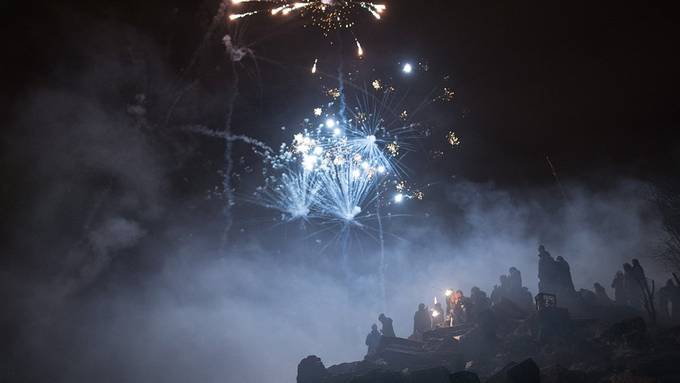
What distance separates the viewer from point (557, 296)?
3891cm

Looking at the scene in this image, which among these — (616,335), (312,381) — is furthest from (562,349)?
(312,381)

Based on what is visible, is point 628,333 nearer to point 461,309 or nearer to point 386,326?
point 461,309

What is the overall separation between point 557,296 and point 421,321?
1620cm

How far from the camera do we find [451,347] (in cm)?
3666

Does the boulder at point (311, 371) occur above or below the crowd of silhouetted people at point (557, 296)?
below

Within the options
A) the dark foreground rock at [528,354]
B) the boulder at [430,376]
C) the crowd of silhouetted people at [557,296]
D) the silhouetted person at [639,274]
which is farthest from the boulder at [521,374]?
the silhouetted person at [639,274]

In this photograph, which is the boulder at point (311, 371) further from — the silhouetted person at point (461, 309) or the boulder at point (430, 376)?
the silhouetted person at point (461, 309)

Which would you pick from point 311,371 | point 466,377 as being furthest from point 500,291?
point 466,377

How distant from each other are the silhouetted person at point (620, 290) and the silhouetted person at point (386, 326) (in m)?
24.3

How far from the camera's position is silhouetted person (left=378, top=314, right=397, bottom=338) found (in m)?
46.7

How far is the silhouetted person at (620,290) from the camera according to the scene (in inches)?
1521

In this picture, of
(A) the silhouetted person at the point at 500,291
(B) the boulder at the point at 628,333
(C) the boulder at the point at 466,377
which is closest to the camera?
(C) the boulder at the point at 466,377

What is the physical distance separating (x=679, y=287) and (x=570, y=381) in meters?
18.4

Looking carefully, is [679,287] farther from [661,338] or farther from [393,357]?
[393,357]
